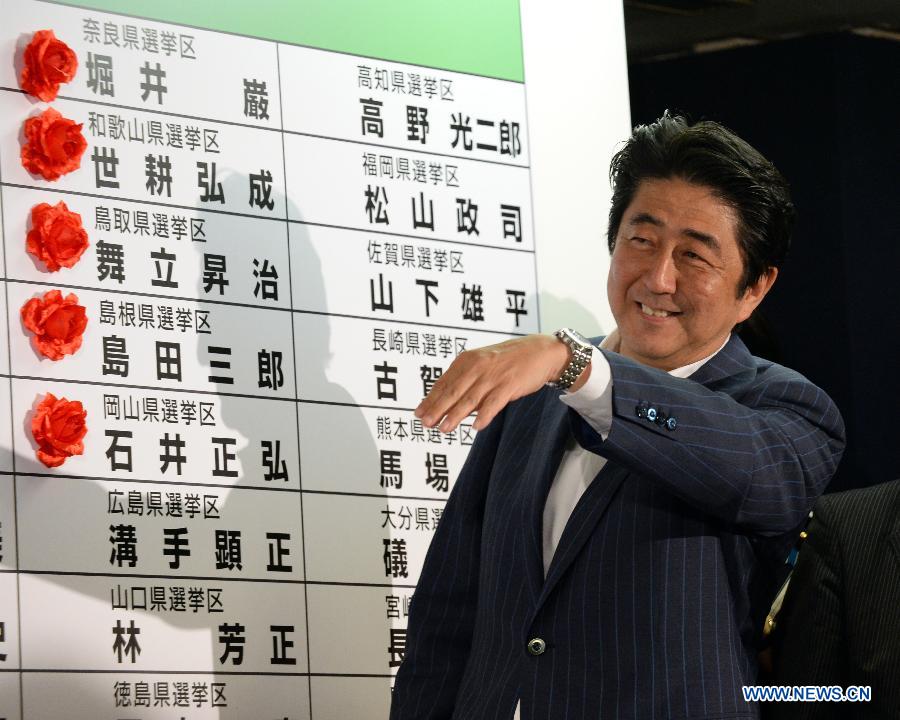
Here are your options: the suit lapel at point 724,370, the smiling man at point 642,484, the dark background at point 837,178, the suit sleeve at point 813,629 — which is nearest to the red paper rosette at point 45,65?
the smiling man at point 642,484

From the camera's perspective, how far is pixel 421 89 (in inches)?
116

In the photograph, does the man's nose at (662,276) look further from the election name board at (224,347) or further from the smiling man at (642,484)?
the election name board at (224,347)

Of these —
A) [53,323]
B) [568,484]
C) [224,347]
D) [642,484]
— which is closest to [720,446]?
[642,484]

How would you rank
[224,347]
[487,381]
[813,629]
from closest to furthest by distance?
[487,381], [813,629], [224,347]

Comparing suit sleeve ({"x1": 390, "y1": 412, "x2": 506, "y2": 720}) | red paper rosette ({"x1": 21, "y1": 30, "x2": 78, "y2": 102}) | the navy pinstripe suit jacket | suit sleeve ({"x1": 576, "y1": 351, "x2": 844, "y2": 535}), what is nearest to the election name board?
red paper rosette ({"x1": 21, "y1": 30, "x2": 78, "y2": 102})

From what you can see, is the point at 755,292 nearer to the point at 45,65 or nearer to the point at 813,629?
the point at 813,629

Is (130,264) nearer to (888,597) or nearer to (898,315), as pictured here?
(888,597)

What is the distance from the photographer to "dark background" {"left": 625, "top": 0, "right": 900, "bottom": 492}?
4.57 metres

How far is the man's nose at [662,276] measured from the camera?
7.20 feet

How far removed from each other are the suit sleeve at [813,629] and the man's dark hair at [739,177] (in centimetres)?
48

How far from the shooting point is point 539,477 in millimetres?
2213

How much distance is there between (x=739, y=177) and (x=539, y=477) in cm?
54

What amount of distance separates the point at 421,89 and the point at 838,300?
2.09 m

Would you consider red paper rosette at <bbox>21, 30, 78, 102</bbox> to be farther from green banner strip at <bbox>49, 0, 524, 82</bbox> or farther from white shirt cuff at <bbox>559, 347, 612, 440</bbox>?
→ white shirt cuff at <bbox>559, 347, 612, 440</bbox>
